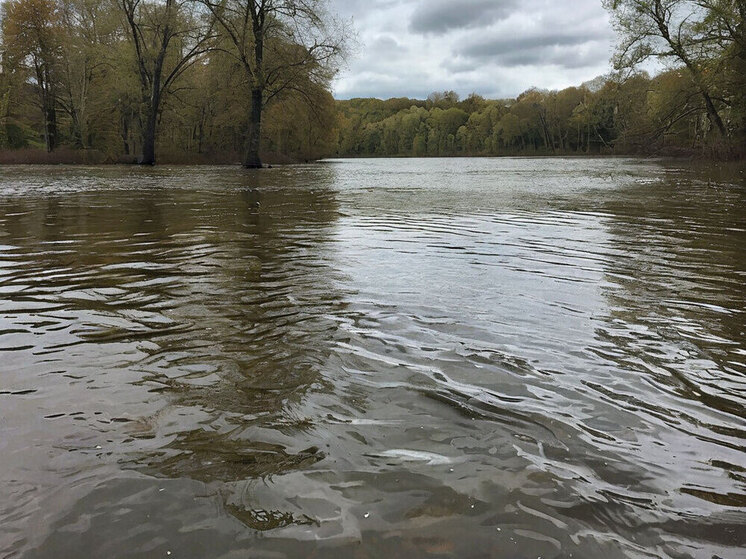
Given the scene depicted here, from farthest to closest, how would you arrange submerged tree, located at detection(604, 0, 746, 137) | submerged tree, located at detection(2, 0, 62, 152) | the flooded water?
submerged tree, located at detection(2, 0, 62, 152) → submerged tree, located at detection(604, 0, 746, 137) → the flooded water

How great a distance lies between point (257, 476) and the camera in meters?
2.03

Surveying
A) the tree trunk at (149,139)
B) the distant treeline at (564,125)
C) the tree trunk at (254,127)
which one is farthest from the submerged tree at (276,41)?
the distant treeline at (564,125)

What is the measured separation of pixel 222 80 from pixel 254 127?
12.7 meters

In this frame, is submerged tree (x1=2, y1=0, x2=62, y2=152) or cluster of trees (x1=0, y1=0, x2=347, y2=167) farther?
submerged tree (x1=2, y1=0, x2=62, y2=152)

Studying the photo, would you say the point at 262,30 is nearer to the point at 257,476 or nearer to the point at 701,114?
the point at 701,114

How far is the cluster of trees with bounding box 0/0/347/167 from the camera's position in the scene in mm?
31422

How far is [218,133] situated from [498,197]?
164ft

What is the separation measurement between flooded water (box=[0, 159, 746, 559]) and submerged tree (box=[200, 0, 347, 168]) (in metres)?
28.0

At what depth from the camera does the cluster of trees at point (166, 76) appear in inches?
1237

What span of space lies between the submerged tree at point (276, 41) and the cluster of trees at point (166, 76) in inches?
2.5

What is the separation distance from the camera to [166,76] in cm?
4528

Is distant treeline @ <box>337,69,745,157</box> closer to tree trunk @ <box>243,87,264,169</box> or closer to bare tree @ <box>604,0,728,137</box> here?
bare tree @ <box>604,0,728,137</box>

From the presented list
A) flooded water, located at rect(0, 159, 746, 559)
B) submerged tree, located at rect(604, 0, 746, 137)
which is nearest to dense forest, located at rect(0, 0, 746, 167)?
submerged tree, located at rect(604, 0, 746, 137)

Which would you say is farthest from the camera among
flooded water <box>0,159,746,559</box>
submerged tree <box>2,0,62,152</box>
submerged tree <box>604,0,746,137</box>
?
submerged tree <box>2,0,62,152</box>
